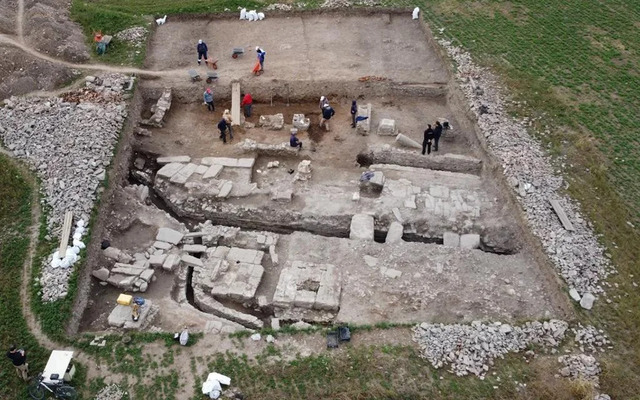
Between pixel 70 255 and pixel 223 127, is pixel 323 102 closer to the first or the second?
pixel 223 127

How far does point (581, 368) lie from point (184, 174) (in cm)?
1551

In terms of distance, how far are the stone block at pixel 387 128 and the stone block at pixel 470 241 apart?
21.9 feet

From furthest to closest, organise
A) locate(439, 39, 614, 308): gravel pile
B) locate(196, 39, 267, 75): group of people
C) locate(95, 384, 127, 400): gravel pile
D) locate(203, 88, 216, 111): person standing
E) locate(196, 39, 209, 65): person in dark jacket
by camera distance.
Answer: locate(196, 39, 209, 65): person in dark jacket → locate(196, 39, 267, 75): group of people → locate(203, 88, 216, 111): person standing → locate(439, 39, 614, 308): gravel pile → locate(95, 384, 127, 400): gravel pile

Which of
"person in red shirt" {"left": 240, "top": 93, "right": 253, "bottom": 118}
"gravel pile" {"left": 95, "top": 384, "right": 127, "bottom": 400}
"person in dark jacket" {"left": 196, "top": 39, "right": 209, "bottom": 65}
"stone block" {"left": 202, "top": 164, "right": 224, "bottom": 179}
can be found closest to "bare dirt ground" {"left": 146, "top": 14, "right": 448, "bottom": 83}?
"person in dark jacket" {"left": 196, "top": 39, "right": 209, "bottom": 65}

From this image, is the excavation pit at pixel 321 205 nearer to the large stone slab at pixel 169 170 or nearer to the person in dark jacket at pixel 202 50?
the large stone slab at pixel 169 170

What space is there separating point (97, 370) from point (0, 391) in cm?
244

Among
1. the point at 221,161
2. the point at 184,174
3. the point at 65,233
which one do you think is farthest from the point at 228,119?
the point at 65,233

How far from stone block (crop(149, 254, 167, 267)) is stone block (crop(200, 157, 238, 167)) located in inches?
197

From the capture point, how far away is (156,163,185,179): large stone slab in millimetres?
21312

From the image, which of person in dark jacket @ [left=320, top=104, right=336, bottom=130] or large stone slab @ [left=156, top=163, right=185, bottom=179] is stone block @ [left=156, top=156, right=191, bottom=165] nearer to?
large stone slab @ [left=156, top=163, right=185, bottom=179]

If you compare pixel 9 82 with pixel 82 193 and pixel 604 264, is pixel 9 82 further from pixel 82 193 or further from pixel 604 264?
pixel 604 264

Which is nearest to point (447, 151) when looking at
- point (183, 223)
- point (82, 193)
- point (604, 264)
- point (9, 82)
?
point (604, 264)

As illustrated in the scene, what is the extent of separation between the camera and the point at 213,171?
21.4 m

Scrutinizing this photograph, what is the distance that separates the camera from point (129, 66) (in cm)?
2606
